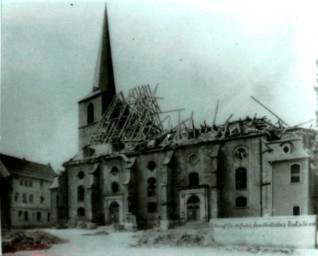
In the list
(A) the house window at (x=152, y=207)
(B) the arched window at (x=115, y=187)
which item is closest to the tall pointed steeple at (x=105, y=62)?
(B) the arched window at (x=115, y=187)

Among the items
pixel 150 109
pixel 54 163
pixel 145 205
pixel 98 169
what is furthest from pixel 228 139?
pixel 54 163

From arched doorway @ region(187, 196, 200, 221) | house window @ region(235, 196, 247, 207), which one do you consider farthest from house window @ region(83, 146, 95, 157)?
house window @ region(235, 196, 247, 207)

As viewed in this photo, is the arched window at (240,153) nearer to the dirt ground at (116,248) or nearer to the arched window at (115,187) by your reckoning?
the dirt ground at (116,248)

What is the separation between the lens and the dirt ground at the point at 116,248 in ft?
34.4

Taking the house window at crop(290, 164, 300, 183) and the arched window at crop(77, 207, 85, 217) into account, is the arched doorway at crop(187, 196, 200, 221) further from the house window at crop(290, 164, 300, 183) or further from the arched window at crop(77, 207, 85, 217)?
the arched window at crop(77, 207, 85, 217)

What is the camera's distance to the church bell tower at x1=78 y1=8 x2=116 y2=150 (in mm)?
11875

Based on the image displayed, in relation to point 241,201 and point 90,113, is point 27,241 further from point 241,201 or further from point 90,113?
point 241,201

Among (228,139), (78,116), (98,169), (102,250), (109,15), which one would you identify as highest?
(109,15)

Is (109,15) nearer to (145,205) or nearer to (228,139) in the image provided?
(228,139)

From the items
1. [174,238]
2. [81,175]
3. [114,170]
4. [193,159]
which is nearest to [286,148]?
[193,159]

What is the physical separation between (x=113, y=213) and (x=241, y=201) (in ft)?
12.7

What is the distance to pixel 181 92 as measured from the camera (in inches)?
446

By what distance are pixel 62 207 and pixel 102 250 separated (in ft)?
7.31

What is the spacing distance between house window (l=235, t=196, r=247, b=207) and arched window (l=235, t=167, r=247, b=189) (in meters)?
0.30
